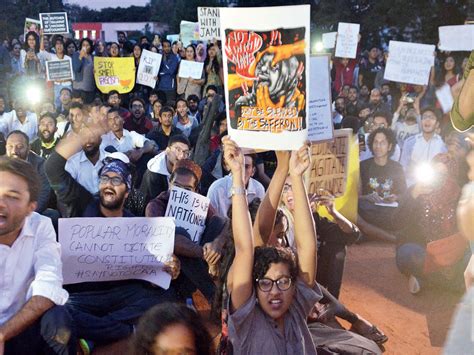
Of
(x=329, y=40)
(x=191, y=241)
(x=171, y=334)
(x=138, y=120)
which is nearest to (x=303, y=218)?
(x=171, y=334)

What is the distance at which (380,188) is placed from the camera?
6.71 meters

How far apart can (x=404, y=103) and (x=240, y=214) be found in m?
7.57

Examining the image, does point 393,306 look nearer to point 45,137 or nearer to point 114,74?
point 45,137

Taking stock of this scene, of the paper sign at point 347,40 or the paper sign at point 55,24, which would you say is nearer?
the paper sign at point 55,24

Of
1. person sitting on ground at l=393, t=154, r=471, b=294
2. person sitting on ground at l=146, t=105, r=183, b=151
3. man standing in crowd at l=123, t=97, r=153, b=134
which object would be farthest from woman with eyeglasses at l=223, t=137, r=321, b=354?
man standing in crowd at l=123, t=97, r=153, b=134

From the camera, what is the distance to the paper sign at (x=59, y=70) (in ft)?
31.2

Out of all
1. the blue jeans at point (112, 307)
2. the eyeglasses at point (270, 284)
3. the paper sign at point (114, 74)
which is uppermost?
the paper sign at point (114, 74)

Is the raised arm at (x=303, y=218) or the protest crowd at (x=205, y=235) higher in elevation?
the raised arm at (x=303, y=218)

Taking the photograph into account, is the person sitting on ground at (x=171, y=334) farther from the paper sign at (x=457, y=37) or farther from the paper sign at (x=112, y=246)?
the paper sign at (x=457, y=37)

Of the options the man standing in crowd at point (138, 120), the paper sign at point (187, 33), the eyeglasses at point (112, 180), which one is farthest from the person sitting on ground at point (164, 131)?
the paper sign at point (187, 33)

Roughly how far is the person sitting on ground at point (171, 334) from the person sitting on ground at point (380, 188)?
179 inches

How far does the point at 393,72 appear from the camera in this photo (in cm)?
923

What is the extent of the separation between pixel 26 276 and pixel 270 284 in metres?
1.28

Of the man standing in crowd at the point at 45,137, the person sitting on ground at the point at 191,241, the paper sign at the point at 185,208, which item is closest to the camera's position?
the person sitting on ground at the point at 191,241
